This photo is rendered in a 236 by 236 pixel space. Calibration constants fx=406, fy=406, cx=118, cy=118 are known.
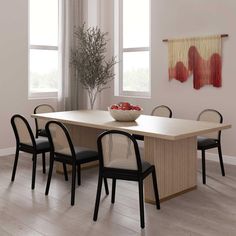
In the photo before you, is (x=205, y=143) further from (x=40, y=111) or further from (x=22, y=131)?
(x=40, y=111)

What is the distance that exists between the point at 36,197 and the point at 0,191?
46 centimetres

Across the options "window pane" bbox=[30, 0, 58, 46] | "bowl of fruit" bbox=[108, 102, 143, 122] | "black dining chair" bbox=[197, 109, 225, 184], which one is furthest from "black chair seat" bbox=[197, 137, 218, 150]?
"window pane" bbox=[30, 0, 58, 46]

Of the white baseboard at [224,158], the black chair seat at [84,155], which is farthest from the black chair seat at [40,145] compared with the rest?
the white baseboard at [224,158]

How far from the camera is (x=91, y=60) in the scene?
21.0 feet

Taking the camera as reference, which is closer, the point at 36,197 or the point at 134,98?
the point at 36,197

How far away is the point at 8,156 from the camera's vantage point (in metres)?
5.99

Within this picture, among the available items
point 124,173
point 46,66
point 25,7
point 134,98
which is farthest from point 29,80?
point 124,173

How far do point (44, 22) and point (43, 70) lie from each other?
2.53ft

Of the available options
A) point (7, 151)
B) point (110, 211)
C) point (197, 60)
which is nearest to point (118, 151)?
point (110, 211)

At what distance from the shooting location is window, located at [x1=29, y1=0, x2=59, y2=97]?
6.46m

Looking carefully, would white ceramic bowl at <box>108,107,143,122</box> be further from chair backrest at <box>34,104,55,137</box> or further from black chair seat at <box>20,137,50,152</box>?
chair backrest at <box>34,104,55,137</box>

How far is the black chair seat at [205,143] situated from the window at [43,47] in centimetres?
299

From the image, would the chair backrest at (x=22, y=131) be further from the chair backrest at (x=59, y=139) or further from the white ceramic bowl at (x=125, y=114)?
the white ceramic bowl at (x=125, y=114)

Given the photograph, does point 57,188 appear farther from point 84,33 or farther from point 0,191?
point 84,33
